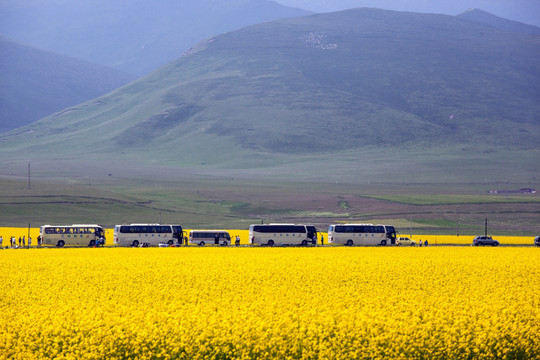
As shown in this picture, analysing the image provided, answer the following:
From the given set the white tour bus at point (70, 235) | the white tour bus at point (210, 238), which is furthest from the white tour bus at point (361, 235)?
the white tour bus at point (70, 235)

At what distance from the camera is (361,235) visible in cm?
8069

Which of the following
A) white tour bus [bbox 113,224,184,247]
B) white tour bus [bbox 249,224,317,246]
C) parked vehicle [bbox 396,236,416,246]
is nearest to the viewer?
white tour bus [bbox 249,224,317,246]

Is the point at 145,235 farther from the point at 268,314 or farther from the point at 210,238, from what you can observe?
the point at 268,314

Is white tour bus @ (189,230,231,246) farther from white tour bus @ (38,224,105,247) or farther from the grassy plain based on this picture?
the grassy plain

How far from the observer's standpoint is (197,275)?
3500cm

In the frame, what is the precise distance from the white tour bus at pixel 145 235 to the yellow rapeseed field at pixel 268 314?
41879 millimetres

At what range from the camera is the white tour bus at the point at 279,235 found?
78.3m

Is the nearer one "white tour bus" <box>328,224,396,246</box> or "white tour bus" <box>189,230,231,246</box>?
"white tour bus" <box>328,224,396,246</box>

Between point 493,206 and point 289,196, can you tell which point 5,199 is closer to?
point 289,196

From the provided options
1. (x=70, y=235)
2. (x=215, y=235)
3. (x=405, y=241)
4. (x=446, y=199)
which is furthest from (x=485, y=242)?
(x=446, y=199)

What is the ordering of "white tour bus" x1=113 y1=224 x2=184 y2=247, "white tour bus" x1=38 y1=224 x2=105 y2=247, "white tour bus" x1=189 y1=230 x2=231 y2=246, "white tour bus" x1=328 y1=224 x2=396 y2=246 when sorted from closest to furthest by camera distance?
1. "white tour bus" x1=38 y1=224 x2=105 y2=247
2. "white tour bus" x1=113 y1=224 x2=184 y2=247
3. "white tour bus" x1=328 y1=224 x2=396 y2=246
4. "white tour bus" x1=189 y1=230 x2=231 y2=246

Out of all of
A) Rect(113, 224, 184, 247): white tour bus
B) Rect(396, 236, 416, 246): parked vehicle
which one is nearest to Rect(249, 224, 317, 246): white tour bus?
Rect(113, 224, 184, 247): white tour bus

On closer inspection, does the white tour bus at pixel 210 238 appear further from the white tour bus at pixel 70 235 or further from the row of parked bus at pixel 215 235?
the white tour bus at pixel 70 235

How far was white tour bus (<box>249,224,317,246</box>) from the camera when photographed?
78.3 meters
